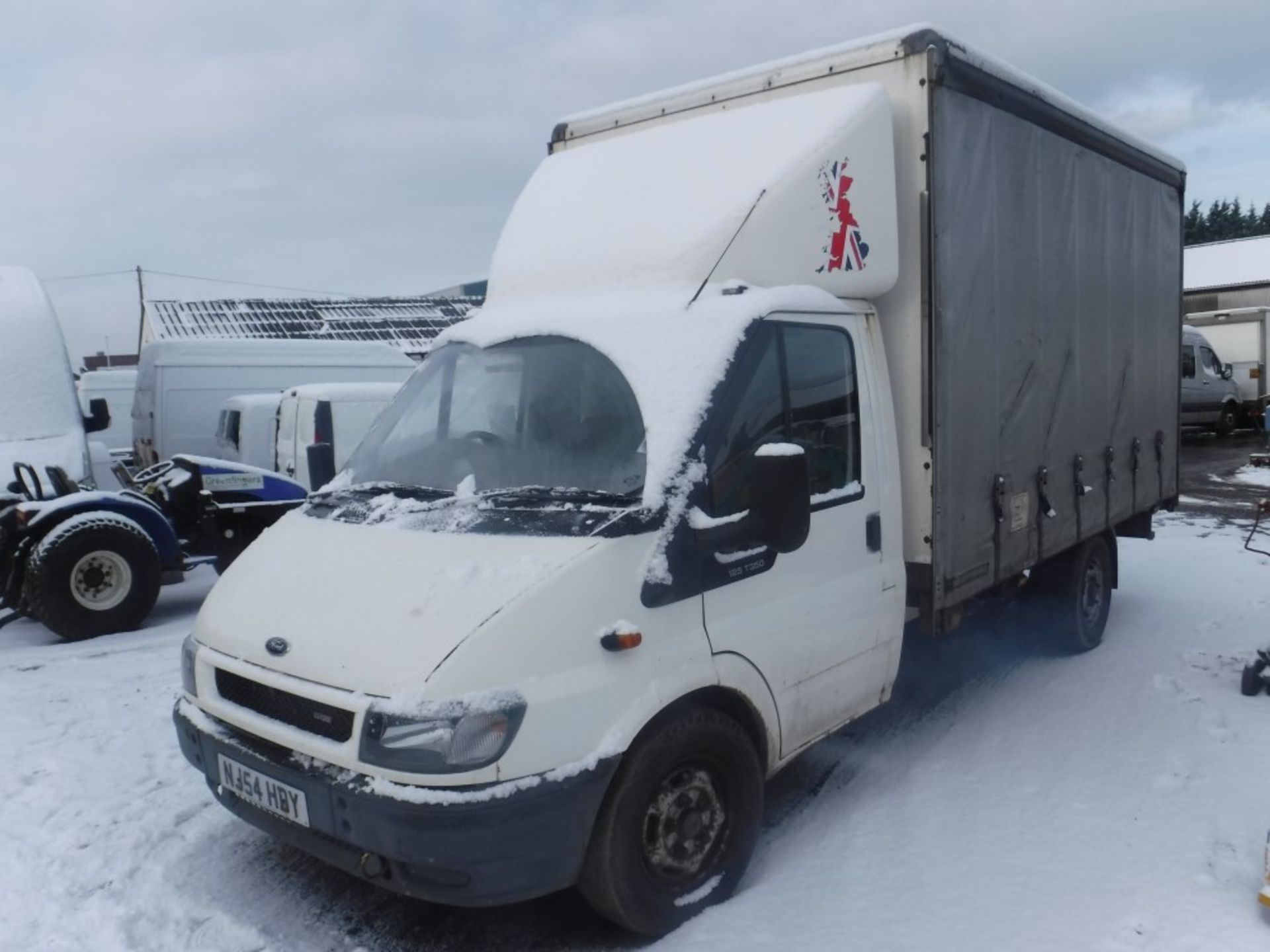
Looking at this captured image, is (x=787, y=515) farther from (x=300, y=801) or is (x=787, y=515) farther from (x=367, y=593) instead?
(x=300, y=801)

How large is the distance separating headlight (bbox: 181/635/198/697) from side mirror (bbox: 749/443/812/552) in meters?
2.07

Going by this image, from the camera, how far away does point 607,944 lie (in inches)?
136

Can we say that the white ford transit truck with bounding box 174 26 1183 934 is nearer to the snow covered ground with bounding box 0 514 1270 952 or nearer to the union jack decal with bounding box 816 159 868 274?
the union jack decal with bounding box 816 159 868 274

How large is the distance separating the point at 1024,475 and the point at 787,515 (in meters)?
2.35

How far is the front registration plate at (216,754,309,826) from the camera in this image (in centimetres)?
316

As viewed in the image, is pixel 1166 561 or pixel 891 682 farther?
pixel 1166 561

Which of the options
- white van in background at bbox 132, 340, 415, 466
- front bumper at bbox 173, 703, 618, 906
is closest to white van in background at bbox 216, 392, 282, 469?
white van in background at bbox 132, 340, 415, 466

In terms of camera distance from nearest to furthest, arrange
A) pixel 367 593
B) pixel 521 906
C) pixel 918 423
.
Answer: pixel 367 593 < pixel 521 906 < pixel 918 423

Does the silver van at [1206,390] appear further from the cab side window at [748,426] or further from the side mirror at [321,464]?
the side mirror at [321,464]

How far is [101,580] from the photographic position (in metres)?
7.80

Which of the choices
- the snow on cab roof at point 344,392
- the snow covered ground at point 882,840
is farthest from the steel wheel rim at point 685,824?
the snow on cab roof at point 344,392

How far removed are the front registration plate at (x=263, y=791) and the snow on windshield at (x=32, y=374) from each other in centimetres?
666

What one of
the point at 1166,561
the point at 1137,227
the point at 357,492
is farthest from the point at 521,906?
the point at 1166,561

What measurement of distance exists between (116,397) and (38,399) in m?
13.5
